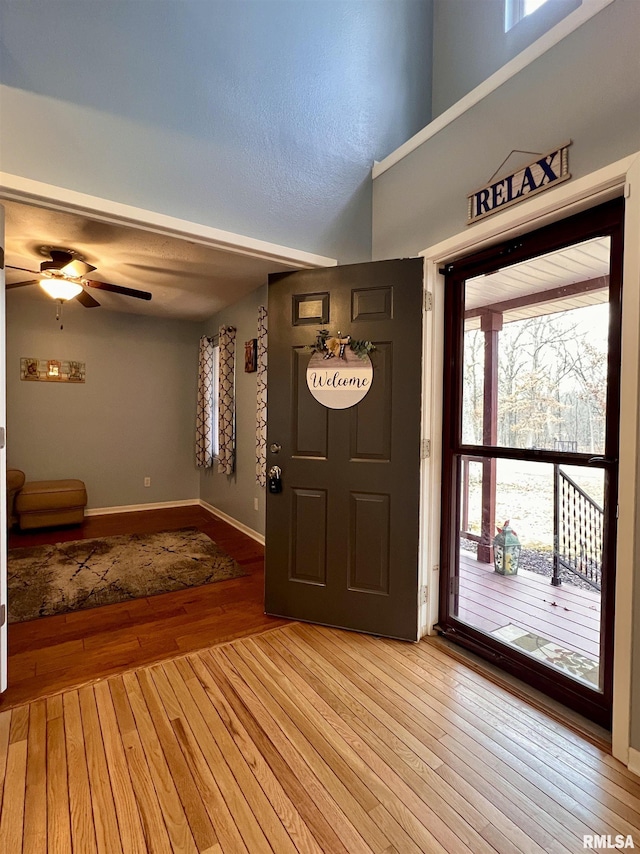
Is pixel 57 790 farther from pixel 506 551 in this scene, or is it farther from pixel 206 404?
pixel 206 404

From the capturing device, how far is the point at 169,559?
→ 11.8ft

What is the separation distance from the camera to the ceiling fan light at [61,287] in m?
3.14

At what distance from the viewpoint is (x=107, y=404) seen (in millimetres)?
5180

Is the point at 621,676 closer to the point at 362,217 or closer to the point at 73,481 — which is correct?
the point at 362,217

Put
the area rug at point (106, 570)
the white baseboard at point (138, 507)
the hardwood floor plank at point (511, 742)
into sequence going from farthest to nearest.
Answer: the white baseboard at point (138, 507)
the area rug at point (106, 570)
the hardwood floor plank at point (511, 742)

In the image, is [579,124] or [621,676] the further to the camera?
[579,124]

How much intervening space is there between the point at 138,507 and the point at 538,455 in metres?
4.94

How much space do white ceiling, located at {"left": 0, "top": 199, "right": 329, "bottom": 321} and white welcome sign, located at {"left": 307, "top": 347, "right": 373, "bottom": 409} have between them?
710 mm

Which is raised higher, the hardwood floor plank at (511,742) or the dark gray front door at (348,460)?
the dark gray front door at (348,460)

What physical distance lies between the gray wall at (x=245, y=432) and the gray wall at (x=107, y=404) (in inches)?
44.3

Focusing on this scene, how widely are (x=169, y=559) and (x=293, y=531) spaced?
165 centimetres

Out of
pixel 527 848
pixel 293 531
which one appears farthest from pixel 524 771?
pixel 293 531

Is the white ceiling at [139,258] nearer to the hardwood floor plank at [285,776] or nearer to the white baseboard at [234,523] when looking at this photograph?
the hardwood floor plank at [285,776]

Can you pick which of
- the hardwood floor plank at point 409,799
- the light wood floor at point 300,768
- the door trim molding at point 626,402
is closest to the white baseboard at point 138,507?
the light wood floor at point 300,768
